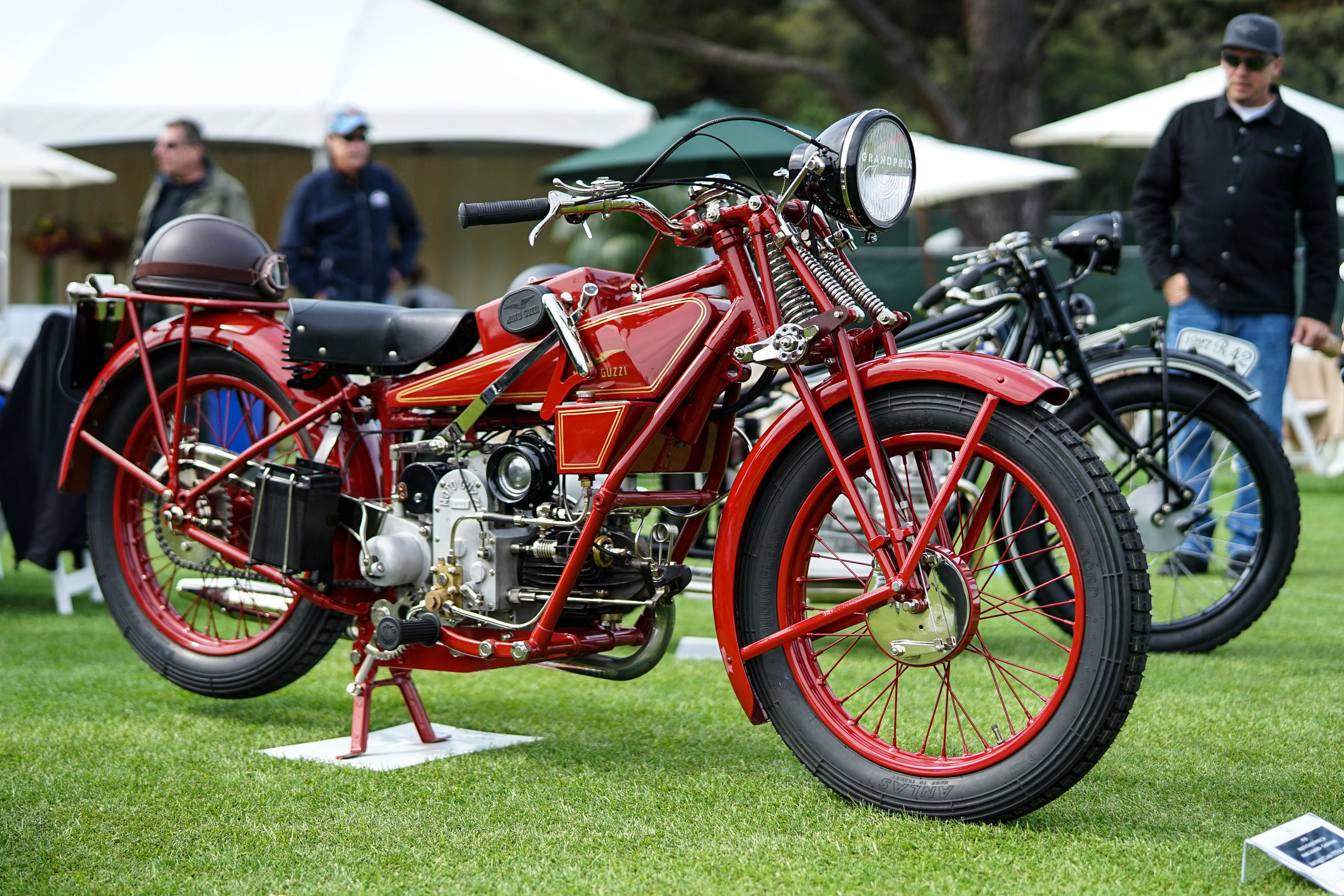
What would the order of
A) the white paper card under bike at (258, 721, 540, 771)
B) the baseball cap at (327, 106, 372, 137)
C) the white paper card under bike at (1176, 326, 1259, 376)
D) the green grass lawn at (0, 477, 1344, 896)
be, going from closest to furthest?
the green grass lawn at (0, 477, 1344, 896)
the white paper card under bike at (258, 721, 540, 771)
the white paper card under bike at (1176, 326, 1259, 376)
the baseball cap at (327, 106, 372, 137)

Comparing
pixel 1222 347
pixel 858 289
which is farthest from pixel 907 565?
pixel 1222 347

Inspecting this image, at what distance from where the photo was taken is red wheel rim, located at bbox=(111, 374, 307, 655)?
363 cm

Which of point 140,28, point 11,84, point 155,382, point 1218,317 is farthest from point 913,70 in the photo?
point 155,382

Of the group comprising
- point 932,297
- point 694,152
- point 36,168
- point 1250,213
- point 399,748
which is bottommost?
point 399,748

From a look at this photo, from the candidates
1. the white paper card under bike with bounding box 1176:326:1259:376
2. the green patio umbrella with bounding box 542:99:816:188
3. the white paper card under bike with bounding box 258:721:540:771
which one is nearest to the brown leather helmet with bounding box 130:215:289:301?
the white paper card under bike with bounding box 258:721:540:771

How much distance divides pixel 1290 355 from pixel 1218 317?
30 centimetres

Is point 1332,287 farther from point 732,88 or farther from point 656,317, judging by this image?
point 732,88

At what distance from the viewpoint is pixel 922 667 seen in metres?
2.75

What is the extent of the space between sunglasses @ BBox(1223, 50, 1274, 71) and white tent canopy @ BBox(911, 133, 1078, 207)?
6515 millimetres

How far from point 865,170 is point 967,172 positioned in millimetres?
9905

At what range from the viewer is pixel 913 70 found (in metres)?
18.8

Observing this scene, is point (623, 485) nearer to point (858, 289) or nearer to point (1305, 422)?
point (858, 289)

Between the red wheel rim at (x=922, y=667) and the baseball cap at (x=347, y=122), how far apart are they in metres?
3.77

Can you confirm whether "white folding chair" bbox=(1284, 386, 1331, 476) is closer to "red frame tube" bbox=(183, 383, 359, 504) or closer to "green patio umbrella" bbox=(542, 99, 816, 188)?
"green patio umbrella" bbox=(542, 99, 816, 188)
